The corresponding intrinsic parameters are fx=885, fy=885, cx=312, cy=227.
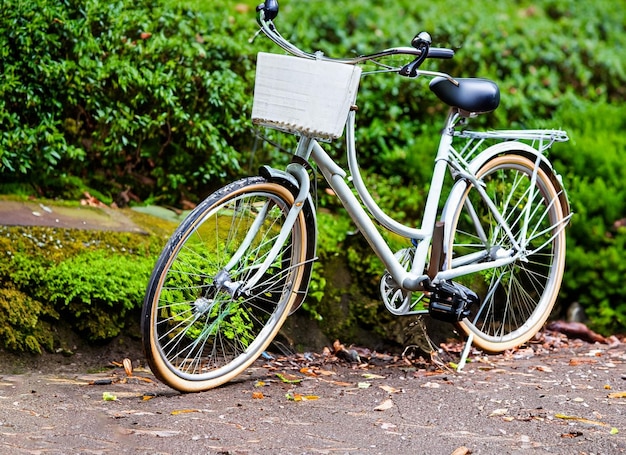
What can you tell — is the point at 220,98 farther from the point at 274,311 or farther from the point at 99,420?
the point at 99,420

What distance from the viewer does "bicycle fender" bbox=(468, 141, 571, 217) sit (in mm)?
4230

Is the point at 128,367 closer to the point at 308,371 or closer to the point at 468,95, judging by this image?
the point at 308,371

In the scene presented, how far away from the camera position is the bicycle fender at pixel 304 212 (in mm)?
3588

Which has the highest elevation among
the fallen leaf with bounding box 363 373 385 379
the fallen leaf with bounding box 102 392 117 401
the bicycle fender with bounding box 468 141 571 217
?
the bicycle fender with bounding box 468 141 571 217

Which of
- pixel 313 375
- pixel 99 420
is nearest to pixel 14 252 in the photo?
pixel 99 420

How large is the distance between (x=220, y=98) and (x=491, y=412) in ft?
8.06

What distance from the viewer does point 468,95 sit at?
400cm

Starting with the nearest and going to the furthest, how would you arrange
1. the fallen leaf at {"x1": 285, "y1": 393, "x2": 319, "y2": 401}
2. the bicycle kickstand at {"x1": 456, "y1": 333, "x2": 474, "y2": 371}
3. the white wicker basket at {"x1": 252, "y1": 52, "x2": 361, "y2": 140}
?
the white wicker basket at {"x1": 252, "y1": 52, "x2": 361, "y2": 140}
the fallen leaf at {"x1": 285, "y1": 393, "x2": 319, "y2": 401}
the bicycle kickstand at {"x1": 456, "y1": 333, "x2": 474, "y2": 371}

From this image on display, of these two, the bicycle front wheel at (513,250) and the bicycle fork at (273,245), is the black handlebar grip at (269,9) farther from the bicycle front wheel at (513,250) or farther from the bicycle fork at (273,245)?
the bicycle front wheel at (513,250)

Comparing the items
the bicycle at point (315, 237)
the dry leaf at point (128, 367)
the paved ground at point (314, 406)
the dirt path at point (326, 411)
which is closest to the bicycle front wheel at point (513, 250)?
the bicycle at point (315, 237)

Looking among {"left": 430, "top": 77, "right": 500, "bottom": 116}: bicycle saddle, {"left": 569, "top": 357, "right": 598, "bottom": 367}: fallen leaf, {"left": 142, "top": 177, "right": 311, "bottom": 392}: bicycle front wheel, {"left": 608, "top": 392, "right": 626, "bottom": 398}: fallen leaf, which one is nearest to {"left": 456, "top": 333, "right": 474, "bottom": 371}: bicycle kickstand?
{"left": 569, "top": 357, "right": 598, "bottom": 367}: fallen leaf

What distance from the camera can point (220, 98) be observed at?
509cm

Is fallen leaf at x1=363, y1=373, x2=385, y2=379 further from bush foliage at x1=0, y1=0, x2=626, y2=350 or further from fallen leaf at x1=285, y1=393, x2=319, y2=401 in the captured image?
bush foliage at x1=0, y1=0, x2=626, y2=350

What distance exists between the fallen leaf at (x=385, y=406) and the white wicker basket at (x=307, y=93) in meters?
Result: 1.12
